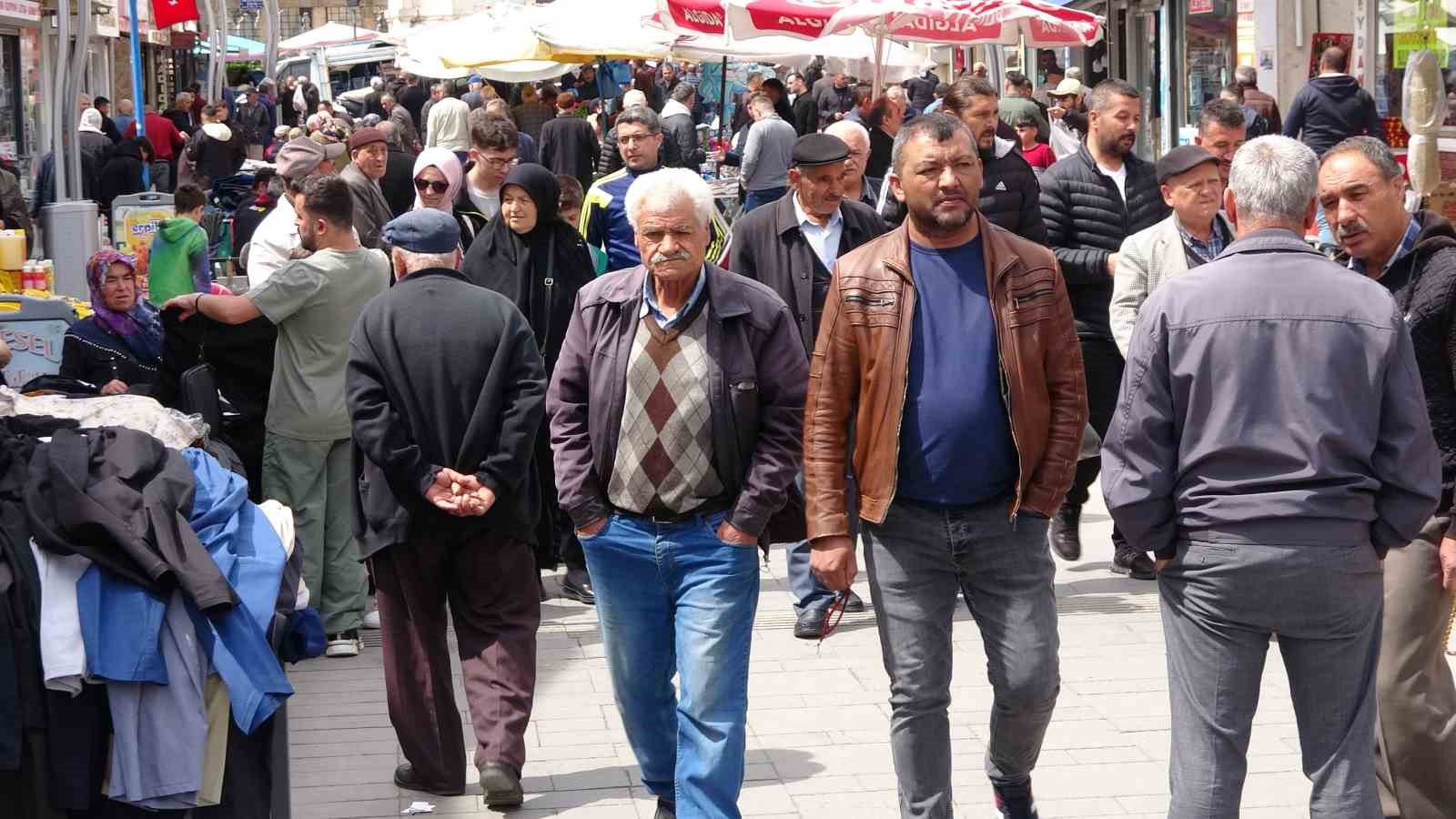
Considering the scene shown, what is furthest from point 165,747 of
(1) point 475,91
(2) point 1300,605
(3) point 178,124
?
(3) point 178,124

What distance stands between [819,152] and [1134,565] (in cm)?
253

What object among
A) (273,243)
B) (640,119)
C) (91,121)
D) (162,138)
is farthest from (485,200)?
(162,138)

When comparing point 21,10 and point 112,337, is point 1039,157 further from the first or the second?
point 21,10

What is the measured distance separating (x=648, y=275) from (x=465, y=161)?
35.2 ft

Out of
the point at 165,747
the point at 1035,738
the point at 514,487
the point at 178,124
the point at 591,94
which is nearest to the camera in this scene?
the point at 165,747

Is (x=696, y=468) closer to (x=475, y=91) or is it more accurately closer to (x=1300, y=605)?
(x=1300, y=605)

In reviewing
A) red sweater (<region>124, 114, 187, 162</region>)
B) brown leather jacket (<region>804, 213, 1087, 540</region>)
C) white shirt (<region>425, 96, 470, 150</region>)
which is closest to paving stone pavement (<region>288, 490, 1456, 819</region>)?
brown leather jacket (<region>804, 213, 1087, 540</region>)

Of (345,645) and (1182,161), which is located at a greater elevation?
(1182,161)

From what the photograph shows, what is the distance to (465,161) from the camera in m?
15.5

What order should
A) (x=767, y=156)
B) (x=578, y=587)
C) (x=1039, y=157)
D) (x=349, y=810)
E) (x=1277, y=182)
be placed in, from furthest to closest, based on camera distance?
(x=1039, y=157)
(x=767, y=156)
(x=578, y=587)
(x=349, y=810)
(x=1277, y=182)

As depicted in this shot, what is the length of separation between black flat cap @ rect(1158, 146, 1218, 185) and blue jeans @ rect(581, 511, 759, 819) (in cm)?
287

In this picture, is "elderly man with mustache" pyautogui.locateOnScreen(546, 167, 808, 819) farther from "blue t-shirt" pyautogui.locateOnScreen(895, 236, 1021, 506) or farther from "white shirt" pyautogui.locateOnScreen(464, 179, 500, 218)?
"white shirt" pyautogui.locateOnScreen(464, 179, 500, 218)

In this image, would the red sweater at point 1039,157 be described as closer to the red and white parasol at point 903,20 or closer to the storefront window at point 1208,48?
the red and white parasol at point 903,20

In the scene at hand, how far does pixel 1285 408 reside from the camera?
13.1 feet
